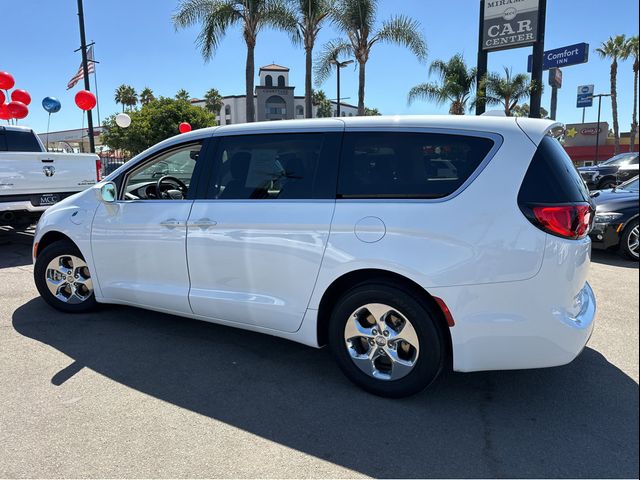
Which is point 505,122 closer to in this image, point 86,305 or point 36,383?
point 36,383

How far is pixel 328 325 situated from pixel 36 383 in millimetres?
2096

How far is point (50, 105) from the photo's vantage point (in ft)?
51.5

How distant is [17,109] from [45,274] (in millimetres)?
10758

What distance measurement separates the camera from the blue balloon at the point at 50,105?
616 inches

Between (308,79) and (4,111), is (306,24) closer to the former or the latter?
(308,79)

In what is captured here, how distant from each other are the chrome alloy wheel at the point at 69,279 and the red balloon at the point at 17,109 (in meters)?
10.8

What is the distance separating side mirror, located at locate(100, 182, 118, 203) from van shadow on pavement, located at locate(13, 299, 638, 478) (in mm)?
1202

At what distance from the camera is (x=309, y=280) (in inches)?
125

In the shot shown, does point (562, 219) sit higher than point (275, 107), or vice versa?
point (275, 107)

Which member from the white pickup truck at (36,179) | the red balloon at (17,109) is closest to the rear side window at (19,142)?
the white pickup truck at (36,179)

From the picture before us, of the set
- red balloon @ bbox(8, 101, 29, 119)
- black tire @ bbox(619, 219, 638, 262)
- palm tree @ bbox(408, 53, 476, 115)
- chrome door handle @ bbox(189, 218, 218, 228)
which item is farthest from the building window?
chrome door handle @ bbox(189, 218, 218, 228)

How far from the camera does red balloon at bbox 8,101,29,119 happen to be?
1299cm

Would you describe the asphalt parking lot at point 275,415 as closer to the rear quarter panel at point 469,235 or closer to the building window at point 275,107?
the rear quarter panel at point 469,235

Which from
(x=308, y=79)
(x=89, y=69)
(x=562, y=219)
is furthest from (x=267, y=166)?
(x=308, y=79)
